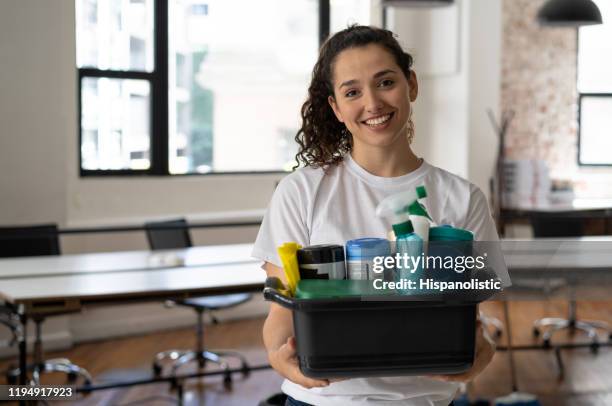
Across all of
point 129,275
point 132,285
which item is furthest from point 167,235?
point 132,285

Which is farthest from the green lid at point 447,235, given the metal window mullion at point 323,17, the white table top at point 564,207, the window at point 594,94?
the window at point 594,94

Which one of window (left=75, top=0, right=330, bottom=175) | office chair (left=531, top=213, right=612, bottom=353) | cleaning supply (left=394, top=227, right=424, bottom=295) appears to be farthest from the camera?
window (left=75, top=0, right=330, bottom=175)

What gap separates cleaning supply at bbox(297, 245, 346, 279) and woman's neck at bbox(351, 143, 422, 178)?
33 cm

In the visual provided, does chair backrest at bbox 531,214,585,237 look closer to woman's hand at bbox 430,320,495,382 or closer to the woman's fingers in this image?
woman's hand at bbox 430,320,495,382

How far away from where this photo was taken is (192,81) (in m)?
6.37

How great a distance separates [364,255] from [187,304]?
3.62 metres

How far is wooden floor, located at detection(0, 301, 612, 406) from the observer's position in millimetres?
4469

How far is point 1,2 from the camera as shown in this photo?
16.9ft

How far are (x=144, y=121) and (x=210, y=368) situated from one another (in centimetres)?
199

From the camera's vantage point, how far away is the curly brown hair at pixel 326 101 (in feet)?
4.97

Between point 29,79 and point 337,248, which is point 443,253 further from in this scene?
point 29,79

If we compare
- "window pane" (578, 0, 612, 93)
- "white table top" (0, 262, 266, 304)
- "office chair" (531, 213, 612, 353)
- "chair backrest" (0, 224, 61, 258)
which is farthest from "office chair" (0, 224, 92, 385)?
"window pane" (578, 0, 612, 93)

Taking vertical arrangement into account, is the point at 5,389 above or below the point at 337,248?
below

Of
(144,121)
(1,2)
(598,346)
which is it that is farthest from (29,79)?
(598,346)
